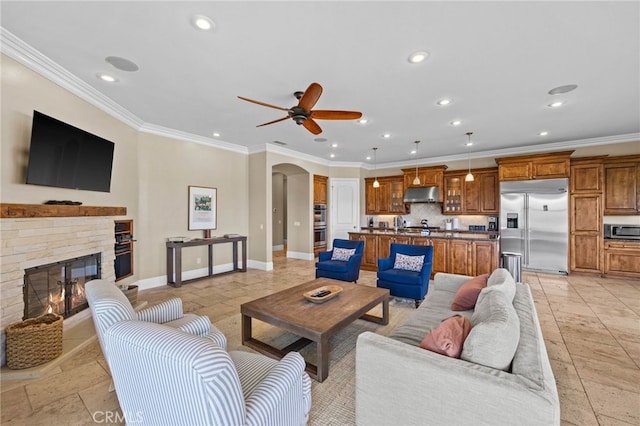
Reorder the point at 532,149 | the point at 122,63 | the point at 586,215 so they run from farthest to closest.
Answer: the point at 532,149 → the point at 586,215 → the point at 122,63

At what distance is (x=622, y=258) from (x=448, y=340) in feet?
21.6

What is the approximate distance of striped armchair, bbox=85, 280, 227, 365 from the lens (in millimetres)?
1565

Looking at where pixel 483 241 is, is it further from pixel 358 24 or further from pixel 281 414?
pixel 281 414

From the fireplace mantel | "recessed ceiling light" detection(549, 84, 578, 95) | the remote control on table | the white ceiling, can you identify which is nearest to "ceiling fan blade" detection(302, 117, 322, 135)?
the white ceiling

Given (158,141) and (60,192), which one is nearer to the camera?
(60,192)

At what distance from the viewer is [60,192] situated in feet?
10.4

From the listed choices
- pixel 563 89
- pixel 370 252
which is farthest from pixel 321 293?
pixel 563 89

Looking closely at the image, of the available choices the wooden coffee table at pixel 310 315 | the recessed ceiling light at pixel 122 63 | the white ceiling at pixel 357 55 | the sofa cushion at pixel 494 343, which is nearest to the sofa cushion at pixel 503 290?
the sofa cushion at pixel 494 343

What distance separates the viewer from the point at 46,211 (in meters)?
2.74

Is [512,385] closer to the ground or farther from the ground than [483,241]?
closer to the ground

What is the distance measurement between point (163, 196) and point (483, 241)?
611 centimetres

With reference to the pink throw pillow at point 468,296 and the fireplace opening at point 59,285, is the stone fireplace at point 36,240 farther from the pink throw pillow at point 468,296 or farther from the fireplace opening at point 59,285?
the pink throw pillow at point 468,296

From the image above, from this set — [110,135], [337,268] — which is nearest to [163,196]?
[110,135]

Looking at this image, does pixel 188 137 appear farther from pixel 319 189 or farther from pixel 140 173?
pixel 319 189
